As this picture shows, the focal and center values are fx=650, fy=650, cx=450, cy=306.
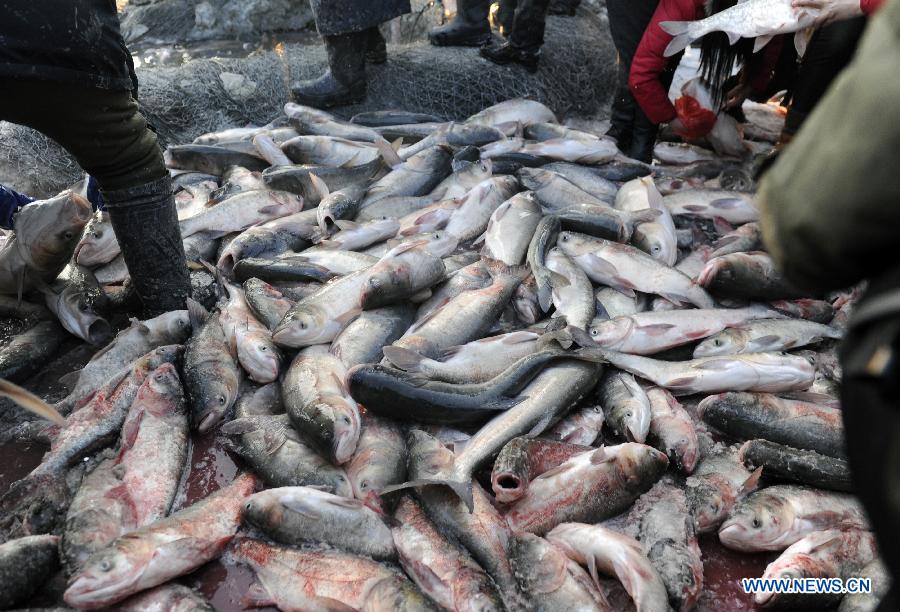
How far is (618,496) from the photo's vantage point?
2.56 meters

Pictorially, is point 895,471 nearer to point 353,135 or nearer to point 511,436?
point 511,436

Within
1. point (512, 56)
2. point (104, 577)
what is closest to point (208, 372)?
point (104, 577)

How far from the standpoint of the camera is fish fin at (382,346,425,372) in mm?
3020

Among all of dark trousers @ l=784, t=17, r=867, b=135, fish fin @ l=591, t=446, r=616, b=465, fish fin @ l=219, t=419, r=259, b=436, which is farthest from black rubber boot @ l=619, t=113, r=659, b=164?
fish fin @ l=219, t=419, r=259, b=436

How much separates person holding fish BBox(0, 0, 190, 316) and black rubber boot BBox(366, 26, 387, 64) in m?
3.66

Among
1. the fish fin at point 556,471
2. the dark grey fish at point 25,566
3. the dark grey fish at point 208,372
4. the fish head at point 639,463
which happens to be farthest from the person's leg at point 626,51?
the dark grey fish at point 25,566

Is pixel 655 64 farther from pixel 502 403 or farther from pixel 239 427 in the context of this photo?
pixel 239 427

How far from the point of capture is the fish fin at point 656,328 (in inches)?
132

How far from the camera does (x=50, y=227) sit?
3781 millimetres

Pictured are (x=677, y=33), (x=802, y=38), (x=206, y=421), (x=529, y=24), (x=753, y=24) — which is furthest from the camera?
(x=529, y=24)

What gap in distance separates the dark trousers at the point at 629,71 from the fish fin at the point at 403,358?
3.40m

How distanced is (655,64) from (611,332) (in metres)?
2.57

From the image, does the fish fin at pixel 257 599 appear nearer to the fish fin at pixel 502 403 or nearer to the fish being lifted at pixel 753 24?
the fish fin at pixel 502 403

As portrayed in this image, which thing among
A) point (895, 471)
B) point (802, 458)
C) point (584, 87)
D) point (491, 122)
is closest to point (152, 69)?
point (491, 122)
